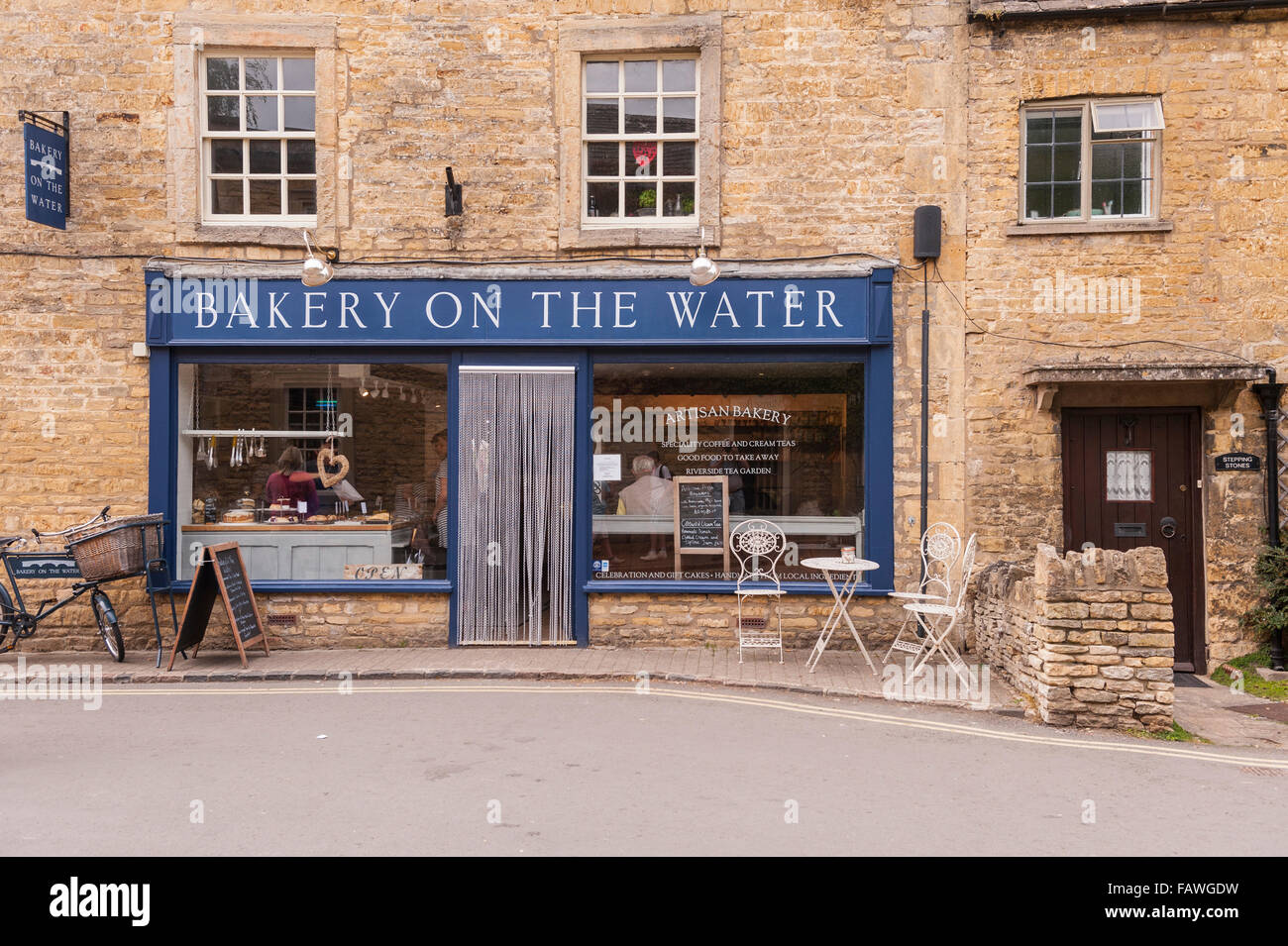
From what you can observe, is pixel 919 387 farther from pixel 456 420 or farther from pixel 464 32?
pixel 464 32

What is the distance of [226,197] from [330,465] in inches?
114

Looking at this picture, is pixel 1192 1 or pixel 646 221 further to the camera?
pixel 646 221

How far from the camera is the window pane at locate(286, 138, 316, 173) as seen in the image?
9.86m

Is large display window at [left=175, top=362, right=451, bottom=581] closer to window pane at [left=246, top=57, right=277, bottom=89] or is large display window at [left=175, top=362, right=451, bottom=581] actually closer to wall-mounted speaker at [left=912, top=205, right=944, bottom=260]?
window pane at [left=246, top=57, right=277, bottom=89]

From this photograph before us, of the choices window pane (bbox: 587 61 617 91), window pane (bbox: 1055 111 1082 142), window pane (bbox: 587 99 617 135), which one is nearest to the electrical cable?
window pane (bbox: 1055 111 1082 142)

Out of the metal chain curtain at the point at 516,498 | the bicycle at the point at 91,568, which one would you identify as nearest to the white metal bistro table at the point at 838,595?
the metal chain curtain at the point at 516,498

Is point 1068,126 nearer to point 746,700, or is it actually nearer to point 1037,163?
point 1037,163

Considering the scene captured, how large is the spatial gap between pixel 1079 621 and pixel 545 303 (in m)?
5.58

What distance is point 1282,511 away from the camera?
9.08m

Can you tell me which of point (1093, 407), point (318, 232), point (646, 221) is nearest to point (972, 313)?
point (1093, 407)

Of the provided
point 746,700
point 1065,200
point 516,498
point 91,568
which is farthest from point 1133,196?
point 91,568

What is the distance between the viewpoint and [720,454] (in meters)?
9.91

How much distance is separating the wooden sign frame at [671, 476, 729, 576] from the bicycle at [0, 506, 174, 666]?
4.89 m

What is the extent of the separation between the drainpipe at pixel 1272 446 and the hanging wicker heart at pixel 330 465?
349 inches
